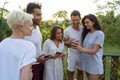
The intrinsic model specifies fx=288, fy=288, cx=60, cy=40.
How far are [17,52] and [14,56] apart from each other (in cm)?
4

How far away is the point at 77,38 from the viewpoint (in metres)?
3.73

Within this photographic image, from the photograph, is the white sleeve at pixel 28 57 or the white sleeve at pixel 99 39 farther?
the white sleeve at pixel 99 39

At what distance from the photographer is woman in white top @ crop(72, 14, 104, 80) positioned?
133 inches

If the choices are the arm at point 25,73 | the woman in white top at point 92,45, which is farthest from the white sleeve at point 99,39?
the arm at point 25,73

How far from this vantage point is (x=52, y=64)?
3596 mm

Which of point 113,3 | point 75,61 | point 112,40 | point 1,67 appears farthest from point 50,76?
point 113,3

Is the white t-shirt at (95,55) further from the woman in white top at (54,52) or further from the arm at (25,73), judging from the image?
the arm at (25,73)

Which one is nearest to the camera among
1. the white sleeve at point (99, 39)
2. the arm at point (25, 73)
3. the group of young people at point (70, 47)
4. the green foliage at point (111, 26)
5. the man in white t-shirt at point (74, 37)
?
the arm at point (25, 73)

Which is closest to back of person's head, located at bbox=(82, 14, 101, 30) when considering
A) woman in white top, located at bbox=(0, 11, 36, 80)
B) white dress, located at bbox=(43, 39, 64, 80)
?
white dress, located at bbox=(43, 39, 64, 80)

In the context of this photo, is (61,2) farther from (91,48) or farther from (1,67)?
(1,67)

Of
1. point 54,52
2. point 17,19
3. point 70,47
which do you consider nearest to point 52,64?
point 54,52

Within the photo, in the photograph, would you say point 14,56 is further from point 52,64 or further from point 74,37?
point 74,37

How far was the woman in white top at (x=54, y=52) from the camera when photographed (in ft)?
11.7

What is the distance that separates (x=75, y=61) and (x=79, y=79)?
37cm
